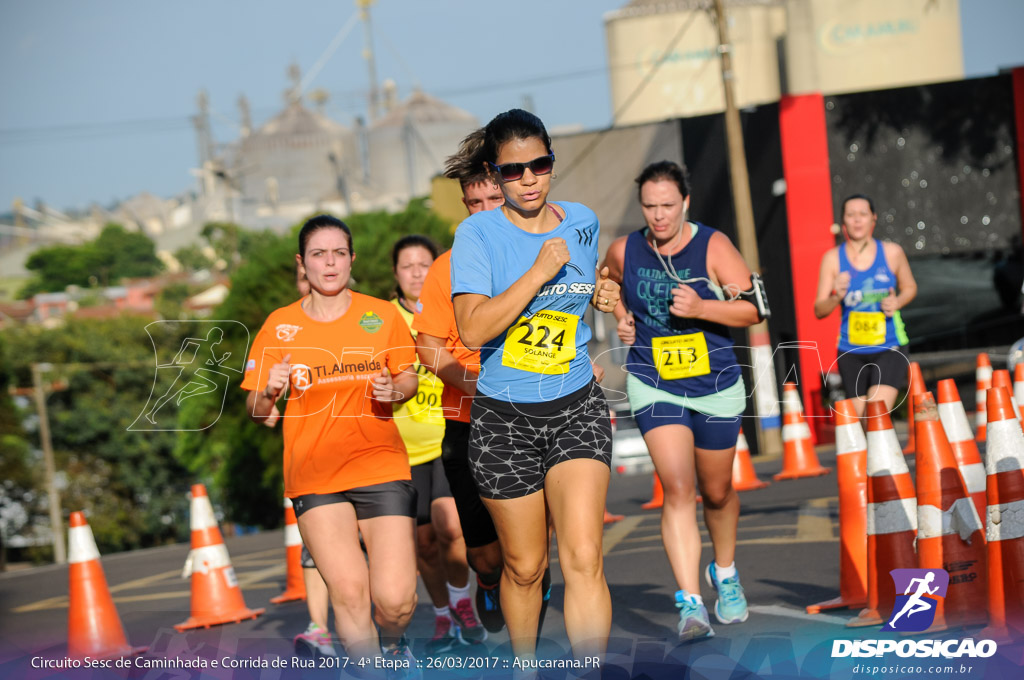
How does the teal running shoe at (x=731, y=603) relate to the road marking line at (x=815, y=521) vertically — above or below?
above

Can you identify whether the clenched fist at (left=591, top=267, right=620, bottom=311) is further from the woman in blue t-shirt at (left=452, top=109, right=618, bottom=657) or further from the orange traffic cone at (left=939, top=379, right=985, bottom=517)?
the orange traffic cone at (left=939, top=379, right=985, bottom=517)

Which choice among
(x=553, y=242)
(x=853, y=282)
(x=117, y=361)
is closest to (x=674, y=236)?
(x=553, y=242)

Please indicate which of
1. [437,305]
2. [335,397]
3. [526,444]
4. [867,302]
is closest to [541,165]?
[437,305]

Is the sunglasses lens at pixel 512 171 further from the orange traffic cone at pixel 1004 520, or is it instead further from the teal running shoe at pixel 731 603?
the teal running shoe at pixel 731 603

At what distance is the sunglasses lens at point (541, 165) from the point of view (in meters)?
4.21

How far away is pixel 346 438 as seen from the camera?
511 cm

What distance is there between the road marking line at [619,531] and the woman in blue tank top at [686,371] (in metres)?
3.34

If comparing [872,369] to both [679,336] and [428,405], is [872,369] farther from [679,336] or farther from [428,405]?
[428,405]

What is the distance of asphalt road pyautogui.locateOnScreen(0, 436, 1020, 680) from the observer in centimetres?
496

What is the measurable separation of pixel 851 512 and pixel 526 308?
2866mm

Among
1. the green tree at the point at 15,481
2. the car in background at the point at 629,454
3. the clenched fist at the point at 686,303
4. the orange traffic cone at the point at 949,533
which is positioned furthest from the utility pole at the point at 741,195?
the green tree at the point at 15,481

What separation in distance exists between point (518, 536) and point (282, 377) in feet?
4.56

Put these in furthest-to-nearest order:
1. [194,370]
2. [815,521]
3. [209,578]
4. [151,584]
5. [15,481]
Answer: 1. [15,481]
2. [194,370]
3. [151,584]
4. [815,521]
5. [209,578]

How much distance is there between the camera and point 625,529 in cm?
1049
